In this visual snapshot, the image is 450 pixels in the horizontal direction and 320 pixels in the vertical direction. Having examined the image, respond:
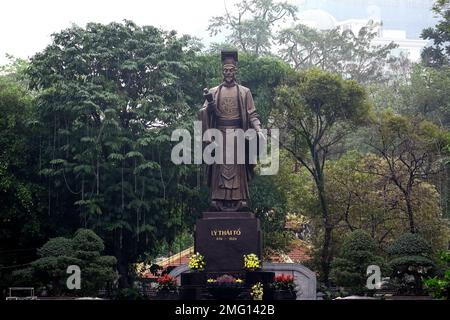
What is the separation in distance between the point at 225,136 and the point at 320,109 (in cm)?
851

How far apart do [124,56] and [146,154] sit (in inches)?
130

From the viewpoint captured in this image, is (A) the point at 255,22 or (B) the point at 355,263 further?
(A) the point at 255,22

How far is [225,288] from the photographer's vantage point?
813 inches

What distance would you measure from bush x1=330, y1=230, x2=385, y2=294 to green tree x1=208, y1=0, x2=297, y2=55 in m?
27.7

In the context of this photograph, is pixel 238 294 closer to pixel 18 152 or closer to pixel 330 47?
pixel 18 152

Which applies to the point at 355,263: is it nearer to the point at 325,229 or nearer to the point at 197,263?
the point at 197,263

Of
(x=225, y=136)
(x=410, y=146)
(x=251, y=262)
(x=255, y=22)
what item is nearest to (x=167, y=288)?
(x=251, y=262)

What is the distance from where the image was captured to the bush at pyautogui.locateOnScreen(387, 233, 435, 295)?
21.9 metres

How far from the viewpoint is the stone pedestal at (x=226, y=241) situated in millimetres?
22625

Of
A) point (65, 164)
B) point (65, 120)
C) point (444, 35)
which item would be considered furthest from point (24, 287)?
point (444, 35)

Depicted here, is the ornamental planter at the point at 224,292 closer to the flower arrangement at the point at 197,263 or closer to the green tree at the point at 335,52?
the flower arrangement at the point at 197,263

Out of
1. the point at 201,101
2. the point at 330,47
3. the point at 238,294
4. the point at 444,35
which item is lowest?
the point at 238,294

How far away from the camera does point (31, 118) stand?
28.6 metres

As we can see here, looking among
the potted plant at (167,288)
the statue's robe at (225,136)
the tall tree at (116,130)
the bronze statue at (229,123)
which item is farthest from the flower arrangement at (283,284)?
the tall tree at (116,130)
